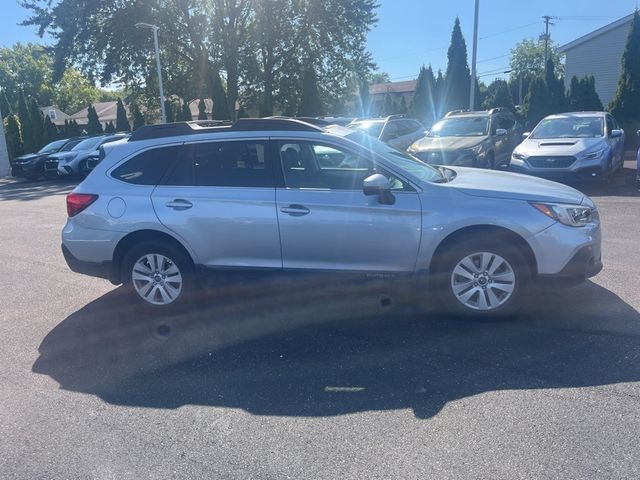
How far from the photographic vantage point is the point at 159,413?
385 centimetres

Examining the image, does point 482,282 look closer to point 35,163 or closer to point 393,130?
point 393,130

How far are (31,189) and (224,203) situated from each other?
16783 millimetres

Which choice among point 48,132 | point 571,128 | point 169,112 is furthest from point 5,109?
point 571,128

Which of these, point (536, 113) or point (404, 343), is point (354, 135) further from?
point (536, 113)

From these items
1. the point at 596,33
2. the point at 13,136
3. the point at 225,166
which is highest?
the point at 596,33

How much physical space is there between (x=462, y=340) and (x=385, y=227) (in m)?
1.15

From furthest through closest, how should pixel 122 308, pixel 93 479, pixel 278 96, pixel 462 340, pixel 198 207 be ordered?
pixel 278 96, pixel 122 308, pixel 198 207, pixel 462 340, pixel 93 479

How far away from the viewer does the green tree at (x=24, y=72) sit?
8500 centimetres

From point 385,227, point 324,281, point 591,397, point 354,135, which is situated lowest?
point 591,397

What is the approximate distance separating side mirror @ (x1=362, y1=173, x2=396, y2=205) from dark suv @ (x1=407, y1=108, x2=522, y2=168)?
315 inches

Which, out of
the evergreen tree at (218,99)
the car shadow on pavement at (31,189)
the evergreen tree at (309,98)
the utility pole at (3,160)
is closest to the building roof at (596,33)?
the evergreen tree at (309,98)

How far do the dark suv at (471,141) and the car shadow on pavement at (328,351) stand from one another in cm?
714

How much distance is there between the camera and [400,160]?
5645mm

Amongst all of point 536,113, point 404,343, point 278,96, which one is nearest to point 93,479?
point 404,343
